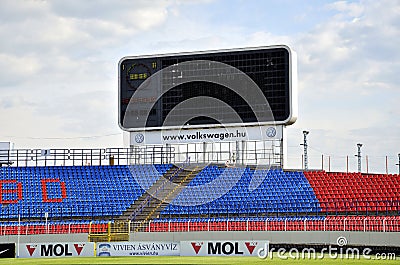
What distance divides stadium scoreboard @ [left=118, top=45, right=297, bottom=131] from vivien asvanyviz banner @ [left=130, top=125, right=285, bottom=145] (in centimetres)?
72

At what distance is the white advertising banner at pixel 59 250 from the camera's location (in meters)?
29.5

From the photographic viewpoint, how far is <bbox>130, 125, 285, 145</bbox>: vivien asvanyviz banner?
38.1 metres

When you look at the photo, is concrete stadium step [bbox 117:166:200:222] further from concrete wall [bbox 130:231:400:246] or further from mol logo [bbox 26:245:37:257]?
mol logo [bbox 26:245:37:257]

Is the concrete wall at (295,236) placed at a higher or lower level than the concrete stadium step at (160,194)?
lower

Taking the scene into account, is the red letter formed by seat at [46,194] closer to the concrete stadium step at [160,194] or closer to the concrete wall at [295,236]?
the concrete stadium step at [160,194]

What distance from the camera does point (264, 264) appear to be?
24.3 meters

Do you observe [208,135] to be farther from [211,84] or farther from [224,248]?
[224,248]

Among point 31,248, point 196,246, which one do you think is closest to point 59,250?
point 31,248

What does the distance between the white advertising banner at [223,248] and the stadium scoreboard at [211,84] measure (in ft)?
31.9

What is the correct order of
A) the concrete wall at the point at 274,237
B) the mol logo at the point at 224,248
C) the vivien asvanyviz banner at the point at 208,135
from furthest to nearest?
the vivien asvanyviz banner at the point at 208,135, the concrete wall at the point at 274,237, the mol logo at the point at 224,248

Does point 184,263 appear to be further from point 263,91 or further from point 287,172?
point 287,172

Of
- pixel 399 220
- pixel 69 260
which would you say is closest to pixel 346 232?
pixel 399 220

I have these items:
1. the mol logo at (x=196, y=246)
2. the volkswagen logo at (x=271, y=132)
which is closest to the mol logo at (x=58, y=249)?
the mol logo at (x=196, y=246)

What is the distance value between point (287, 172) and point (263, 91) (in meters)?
6.76
